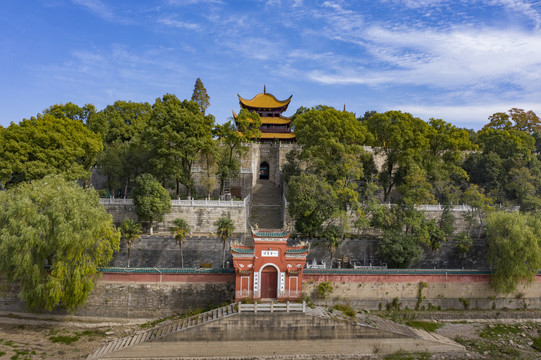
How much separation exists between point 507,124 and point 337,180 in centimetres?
2800

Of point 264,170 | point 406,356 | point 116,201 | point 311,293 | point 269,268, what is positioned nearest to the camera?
point 406,356

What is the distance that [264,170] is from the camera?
45594 mm

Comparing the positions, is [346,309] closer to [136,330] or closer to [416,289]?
[416,289]

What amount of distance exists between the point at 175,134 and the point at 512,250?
2427 centimetres

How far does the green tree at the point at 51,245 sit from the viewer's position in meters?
19.4

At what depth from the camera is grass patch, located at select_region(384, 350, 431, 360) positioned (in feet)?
64.1

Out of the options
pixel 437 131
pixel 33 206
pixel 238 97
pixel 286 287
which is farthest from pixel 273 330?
pixel 238 97

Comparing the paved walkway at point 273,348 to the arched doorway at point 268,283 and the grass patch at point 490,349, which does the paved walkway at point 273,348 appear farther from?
the arched doorway at point 268,283

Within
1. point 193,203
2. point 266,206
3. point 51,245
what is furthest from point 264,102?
point 51,245

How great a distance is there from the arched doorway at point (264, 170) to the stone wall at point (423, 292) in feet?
76.5

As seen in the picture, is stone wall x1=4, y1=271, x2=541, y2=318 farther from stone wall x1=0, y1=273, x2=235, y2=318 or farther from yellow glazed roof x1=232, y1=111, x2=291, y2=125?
yellow glazed roof x1=232, y1=111, x2=291, y2=125

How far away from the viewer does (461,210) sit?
31.7m

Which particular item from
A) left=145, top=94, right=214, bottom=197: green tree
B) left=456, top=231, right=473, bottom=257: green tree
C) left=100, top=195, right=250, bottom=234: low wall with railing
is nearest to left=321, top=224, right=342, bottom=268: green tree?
left=100, top=195, right=250, bottom=234: low wall with railing

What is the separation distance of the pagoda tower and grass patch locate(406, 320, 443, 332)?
2779cm
